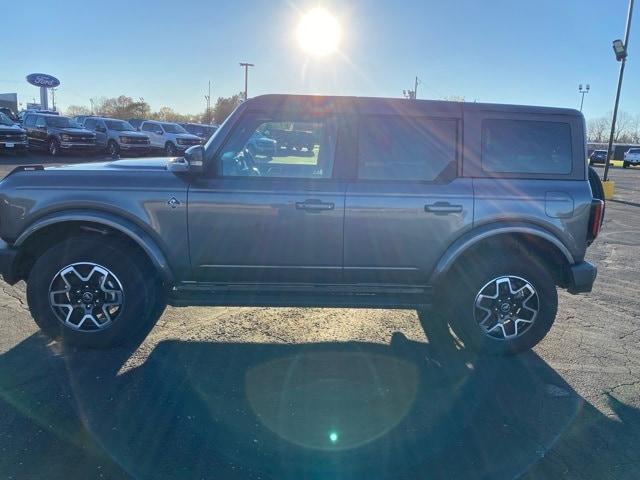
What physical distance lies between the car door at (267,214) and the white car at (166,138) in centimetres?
2450

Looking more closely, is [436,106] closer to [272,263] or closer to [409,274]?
[409,274]

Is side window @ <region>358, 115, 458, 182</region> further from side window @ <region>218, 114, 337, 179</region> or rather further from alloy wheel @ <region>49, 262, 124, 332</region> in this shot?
alloy wheel @ <region>49, 262, 124, 332</region>

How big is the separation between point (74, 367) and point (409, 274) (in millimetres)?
2675

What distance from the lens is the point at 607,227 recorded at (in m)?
10.4

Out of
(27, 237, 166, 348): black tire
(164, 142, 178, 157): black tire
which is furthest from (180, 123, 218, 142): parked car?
(27, 237, 166, 348): black tire

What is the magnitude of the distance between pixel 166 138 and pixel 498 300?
26075 mm

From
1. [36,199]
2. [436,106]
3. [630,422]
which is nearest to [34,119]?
[36,199]

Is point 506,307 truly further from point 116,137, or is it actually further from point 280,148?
point 116,137

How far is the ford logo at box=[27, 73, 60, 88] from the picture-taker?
48.5 meters

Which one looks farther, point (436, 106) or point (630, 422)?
point (436, 106)

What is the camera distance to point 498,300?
401 centimetres

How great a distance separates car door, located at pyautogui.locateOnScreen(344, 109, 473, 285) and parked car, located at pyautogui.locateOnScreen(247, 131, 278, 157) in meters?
0.71

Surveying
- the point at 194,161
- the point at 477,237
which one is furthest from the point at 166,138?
the point at 477,237

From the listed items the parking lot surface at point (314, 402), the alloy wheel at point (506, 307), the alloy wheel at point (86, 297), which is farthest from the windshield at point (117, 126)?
the alloy wheel at point (506, 307)
